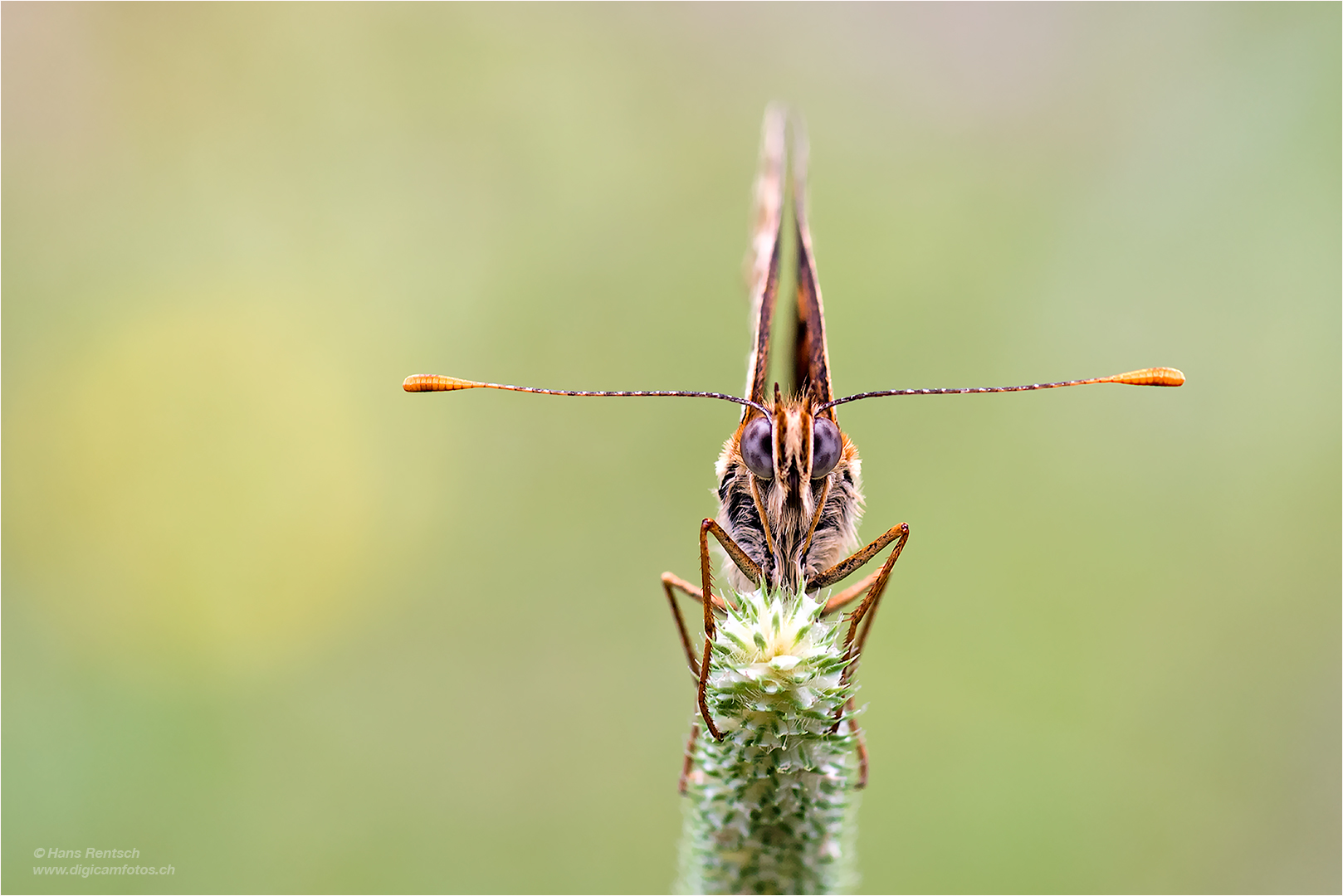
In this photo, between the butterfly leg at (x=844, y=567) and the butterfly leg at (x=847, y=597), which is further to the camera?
the butterfly leg at (x=847, y=597)

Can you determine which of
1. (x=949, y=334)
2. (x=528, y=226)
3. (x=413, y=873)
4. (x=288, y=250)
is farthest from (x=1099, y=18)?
(x=413, y=873)

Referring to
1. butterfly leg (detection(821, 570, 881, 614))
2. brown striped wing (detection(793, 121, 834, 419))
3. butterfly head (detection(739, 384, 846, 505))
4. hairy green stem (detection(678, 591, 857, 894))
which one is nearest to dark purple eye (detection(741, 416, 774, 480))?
butterfly head (detection(739, 384, 846, 505))

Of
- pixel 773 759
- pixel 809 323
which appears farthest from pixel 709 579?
pixel 809 323

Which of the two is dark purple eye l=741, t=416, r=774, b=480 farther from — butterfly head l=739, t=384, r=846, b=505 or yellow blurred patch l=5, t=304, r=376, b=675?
yellow blurred patch l=5, t=304, r=376, b=675

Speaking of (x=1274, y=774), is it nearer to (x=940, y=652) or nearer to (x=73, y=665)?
(x=940, y=652)

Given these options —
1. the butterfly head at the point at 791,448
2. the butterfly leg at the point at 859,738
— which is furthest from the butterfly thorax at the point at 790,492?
the butterfly leg at the point at 859,738

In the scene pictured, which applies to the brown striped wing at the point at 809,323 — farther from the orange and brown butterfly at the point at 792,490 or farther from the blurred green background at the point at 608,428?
the blurred green background at the point at 608,428
